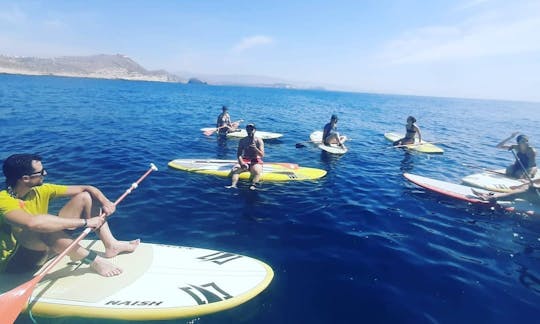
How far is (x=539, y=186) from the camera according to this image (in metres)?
9.36

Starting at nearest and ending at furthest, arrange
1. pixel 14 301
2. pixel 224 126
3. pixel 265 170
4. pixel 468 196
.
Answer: pixel 14 301
pixel 468 196
pixel 265 170
pixel 224 126

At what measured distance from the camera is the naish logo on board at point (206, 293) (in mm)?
4985

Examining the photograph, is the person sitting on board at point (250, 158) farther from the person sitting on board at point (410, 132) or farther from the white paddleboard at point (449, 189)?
the person sitting on board at point (410, 132)

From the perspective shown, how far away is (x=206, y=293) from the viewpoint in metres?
5.13

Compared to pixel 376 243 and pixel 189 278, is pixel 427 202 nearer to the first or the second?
pixel 376 243

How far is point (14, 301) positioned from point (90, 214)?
5.53ft

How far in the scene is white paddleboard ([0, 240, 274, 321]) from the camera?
470 cm

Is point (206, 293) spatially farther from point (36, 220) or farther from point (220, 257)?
point (36, 220)

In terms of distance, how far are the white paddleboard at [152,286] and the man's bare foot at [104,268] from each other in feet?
0.32

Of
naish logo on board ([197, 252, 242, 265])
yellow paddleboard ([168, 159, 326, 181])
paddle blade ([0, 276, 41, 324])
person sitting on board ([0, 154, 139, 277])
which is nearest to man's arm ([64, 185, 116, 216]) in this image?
person sitting on board ([0, 154, 139, 277])

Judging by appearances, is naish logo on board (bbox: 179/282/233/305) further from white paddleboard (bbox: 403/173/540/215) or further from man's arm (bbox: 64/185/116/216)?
white paddleboard (bbox: 403/173/540/215)

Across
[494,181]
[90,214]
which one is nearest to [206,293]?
[90,214]

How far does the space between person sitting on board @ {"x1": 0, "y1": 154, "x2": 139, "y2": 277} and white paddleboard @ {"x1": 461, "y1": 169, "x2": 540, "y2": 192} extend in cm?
1300

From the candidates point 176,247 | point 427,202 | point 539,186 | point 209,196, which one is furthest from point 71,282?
point 539,186
